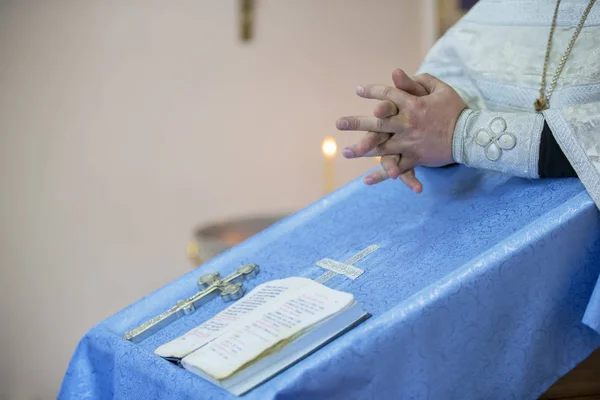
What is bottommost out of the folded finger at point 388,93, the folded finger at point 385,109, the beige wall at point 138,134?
the beige wall at point 138,134

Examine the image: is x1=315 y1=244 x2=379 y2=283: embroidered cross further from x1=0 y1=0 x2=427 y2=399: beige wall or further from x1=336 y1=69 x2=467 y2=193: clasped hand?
x1=0 y1=0 x2=427 y2=399: beige wall

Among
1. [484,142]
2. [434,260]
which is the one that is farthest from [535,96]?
[434,260]

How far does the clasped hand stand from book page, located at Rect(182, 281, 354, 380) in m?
0.32

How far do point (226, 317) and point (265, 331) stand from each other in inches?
5.3

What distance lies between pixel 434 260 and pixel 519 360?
0.18 metres

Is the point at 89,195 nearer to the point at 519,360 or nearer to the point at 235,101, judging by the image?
the point at 235,101

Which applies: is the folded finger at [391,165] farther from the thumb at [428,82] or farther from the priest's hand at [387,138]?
the thumb at [428,82]

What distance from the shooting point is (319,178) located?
10.4ft

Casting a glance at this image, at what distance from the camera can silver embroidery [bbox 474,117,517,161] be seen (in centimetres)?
108

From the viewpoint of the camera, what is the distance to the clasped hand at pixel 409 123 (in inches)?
45.4

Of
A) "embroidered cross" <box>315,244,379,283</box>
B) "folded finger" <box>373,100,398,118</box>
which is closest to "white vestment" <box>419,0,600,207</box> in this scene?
"folded finger" <box>373,100,398,118</box>

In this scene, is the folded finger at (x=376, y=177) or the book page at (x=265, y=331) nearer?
the book page at (x=265, y=331)

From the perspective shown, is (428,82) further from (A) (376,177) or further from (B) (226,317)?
(B) (226,317)

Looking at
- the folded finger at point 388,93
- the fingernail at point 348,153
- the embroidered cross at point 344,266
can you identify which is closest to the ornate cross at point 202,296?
the embroidered cross at point 344,266
